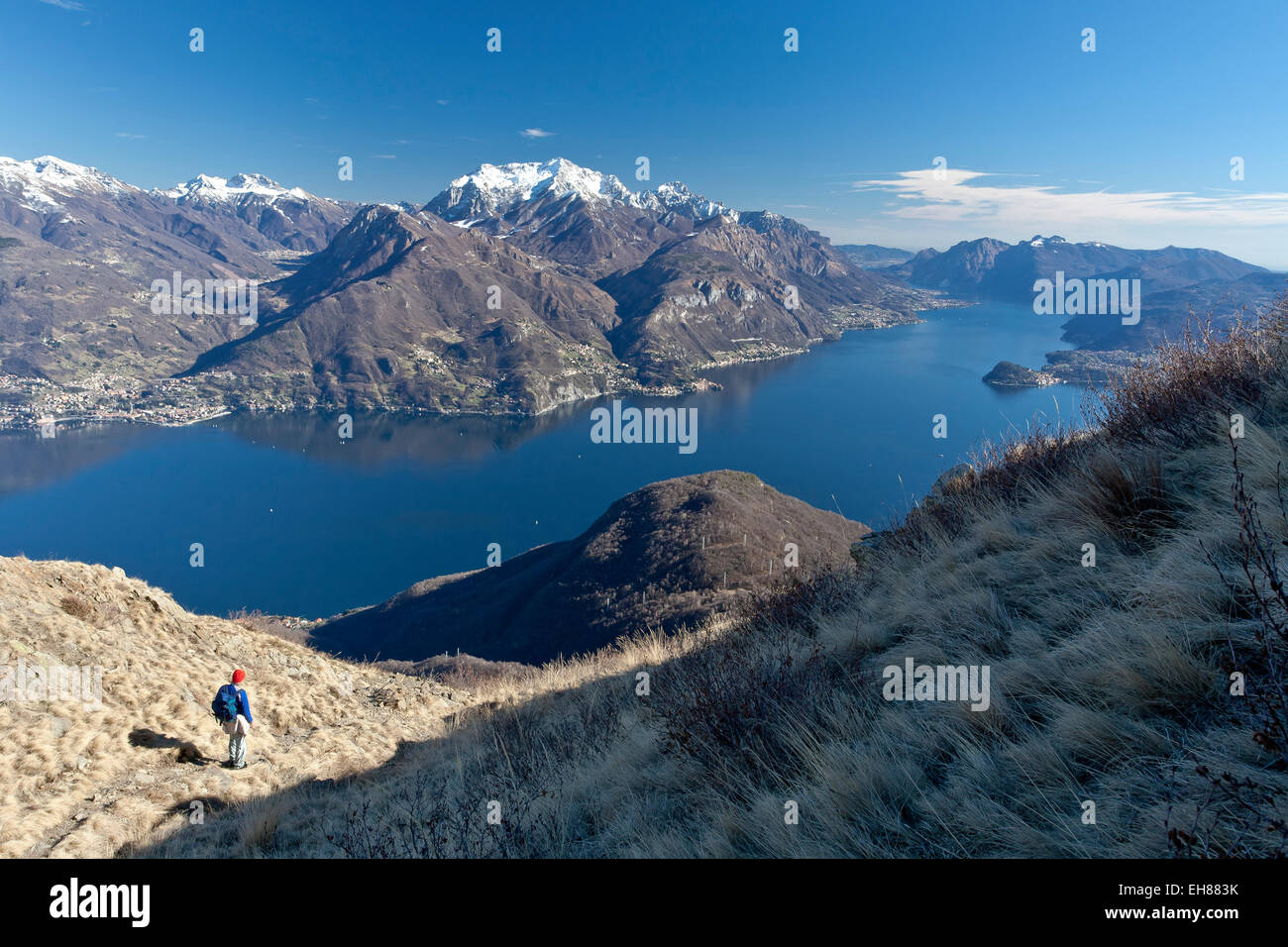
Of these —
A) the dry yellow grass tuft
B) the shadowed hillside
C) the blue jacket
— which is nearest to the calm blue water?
the shadowed hillside

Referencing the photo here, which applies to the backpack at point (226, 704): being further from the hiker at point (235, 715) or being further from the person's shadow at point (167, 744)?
the person's shadow at point (167, 744)

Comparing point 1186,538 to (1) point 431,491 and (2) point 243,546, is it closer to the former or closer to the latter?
(2) point 243,546

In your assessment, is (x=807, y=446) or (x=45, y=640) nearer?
(x=45, y=640)

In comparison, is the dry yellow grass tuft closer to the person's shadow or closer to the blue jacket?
the person's shadow

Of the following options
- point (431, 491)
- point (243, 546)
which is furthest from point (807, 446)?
point (243, 546)

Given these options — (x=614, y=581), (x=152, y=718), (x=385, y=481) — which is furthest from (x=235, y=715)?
(x=385, y=481)

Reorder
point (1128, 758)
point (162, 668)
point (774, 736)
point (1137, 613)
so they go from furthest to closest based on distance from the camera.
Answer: point (162, 668) < point (774, 736) < point (1137, 613) < point (1128, 758)
